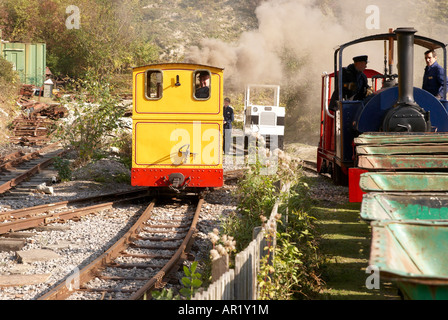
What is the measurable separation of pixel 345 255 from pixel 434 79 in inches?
158

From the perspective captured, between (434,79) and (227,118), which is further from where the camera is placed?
(227,118)

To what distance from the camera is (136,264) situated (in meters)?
6.69

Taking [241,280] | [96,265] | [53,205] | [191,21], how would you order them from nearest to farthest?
1. [241,280]
2. [96,265]
3. [53,205]
4. [191,21]

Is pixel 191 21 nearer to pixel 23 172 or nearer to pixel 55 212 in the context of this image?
pixel 23 172

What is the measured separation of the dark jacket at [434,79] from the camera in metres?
9.23

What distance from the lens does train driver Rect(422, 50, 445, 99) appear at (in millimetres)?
9242

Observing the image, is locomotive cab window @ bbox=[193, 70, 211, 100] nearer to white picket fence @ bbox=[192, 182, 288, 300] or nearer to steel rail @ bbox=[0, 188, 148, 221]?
steel rail @ bbox=[0, 188, 148, 221]

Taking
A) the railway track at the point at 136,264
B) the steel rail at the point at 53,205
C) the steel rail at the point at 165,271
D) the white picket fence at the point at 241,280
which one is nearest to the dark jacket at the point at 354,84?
the railway track at the point at 136,264

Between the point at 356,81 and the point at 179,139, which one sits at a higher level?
the point at 356,81

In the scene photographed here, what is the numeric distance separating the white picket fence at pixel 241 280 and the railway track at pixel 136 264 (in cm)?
130

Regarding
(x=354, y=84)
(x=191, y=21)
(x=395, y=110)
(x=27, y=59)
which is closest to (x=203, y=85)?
(x=354, y=84)

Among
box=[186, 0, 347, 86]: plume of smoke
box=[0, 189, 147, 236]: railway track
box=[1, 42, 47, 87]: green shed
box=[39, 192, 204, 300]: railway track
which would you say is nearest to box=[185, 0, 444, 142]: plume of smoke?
box=[186, 0, 347, 86]: plume of smoke

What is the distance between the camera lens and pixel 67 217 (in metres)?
9.09
